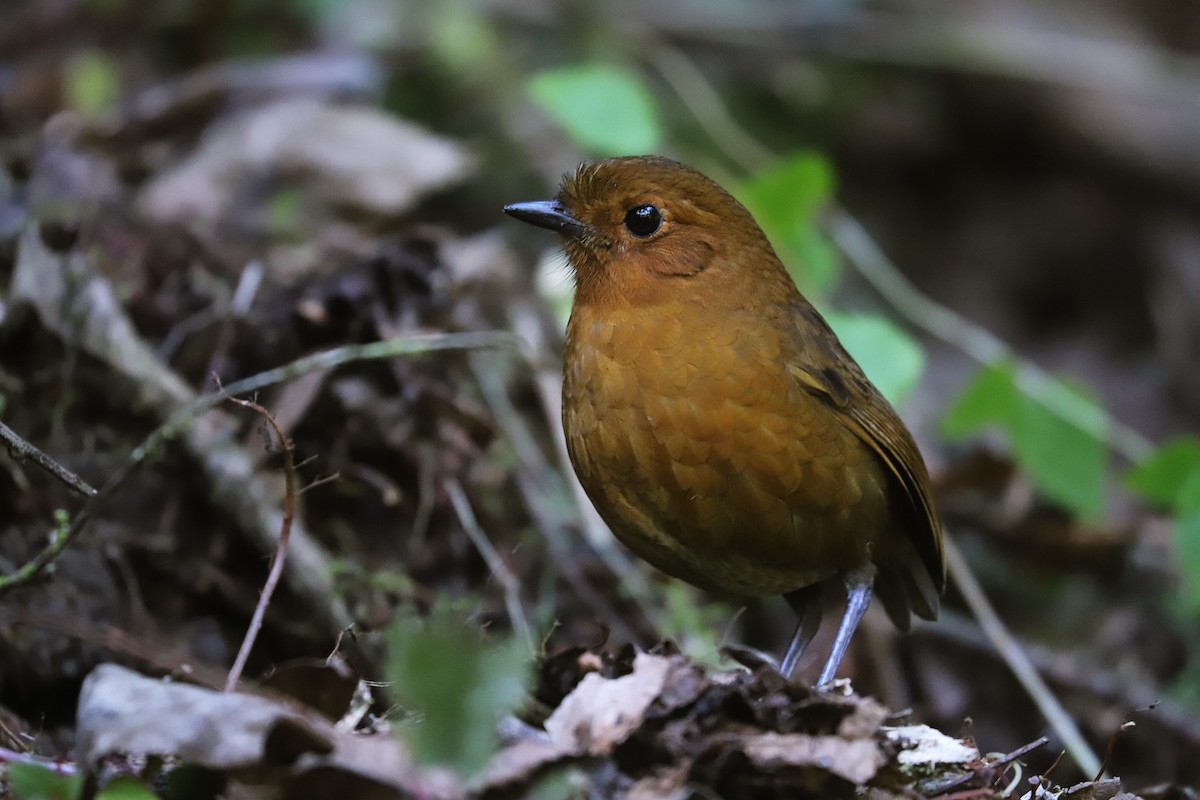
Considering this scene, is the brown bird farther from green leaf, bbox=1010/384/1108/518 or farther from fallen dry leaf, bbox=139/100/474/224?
fallen dry leaf, bbox=139/100/474/224

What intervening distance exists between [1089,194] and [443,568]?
6766mm

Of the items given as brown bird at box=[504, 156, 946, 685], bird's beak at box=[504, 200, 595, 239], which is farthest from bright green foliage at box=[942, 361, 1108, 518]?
bird's beak at box=[504, 200, 595, 239]

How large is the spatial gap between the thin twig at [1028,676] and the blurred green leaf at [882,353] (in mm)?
582

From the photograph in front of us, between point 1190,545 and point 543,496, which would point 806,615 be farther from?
point 1190,545

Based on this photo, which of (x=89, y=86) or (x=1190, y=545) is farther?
(x=89, y=86)

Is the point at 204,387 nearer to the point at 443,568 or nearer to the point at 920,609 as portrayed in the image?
the point at 443,568

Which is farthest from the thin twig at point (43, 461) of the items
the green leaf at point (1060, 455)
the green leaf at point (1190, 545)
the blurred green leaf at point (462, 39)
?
the blurred green leaf at point (462, 39)

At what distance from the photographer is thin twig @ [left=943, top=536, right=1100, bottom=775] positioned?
440cm

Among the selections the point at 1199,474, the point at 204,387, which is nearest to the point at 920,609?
the point at 1199,474

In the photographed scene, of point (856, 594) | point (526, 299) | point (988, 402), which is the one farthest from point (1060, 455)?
point (526, 299)

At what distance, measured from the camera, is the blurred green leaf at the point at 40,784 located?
2.23m

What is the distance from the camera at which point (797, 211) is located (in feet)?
17.9

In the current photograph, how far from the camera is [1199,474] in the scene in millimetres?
4785

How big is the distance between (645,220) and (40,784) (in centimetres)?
220
